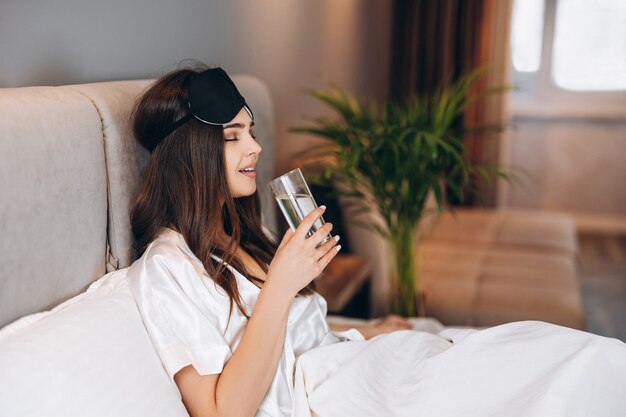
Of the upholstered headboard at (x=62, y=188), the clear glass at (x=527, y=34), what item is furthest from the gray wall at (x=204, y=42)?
the clear glass at (x=527, y=34)

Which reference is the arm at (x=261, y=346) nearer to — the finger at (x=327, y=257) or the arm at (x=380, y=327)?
the finger at (x=327, y=257)

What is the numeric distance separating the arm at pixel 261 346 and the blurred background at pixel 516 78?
1.50 metres

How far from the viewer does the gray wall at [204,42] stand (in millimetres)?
1335

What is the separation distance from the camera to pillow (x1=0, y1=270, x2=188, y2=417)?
87 centimetres

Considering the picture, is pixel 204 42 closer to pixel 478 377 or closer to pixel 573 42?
pixel 478 377

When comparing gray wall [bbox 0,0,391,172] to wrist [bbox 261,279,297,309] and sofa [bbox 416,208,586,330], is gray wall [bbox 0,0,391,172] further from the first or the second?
sofa [bbox 416,208,586,330]

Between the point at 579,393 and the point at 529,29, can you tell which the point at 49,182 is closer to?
the point at 579,393

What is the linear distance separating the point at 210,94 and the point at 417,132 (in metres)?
1.02

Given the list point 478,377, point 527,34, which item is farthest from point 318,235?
point 527,34

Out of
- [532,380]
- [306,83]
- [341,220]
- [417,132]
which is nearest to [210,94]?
[532,380]

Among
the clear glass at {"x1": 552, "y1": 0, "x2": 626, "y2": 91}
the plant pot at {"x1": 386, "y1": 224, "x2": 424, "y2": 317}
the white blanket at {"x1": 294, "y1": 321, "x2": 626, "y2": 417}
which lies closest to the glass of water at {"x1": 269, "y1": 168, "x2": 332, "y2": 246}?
the white blanket at {"x1": 294, "y1": 321, "x2": 626, "y2": 417}

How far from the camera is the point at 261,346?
118cm

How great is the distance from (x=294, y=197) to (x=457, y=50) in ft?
12.0

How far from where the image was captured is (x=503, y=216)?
13.1ft
